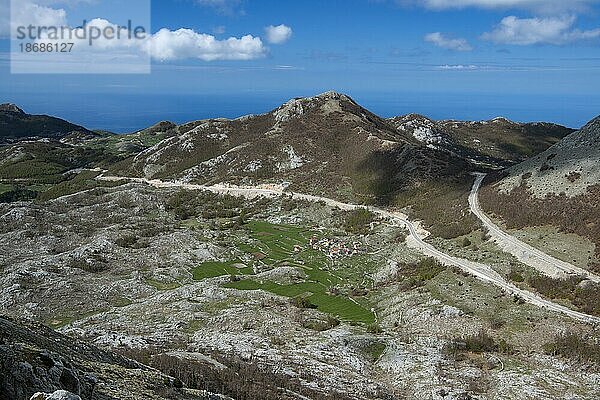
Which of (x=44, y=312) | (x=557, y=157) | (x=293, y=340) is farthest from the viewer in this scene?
(x=557, y=157)

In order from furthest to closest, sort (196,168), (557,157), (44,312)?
(196,168)
(557,157)
(44,312)

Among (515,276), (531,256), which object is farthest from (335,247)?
(531,256)

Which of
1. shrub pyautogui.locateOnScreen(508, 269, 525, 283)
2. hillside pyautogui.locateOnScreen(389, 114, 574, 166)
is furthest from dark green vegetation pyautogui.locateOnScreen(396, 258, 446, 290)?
hillside pyautogui.locateOnScreen(389, 114, 574, 166)

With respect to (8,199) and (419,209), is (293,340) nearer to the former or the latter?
(419,209)

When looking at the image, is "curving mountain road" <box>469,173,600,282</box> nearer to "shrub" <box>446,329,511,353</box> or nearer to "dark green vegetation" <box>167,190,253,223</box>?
"shrub" <box>446,329,511,353</box>

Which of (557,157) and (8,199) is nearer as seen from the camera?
(557,157)

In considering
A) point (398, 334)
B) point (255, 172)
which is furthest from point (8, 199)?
point (398, 334)

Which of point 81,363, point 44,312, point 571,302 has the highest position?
point 81,363
